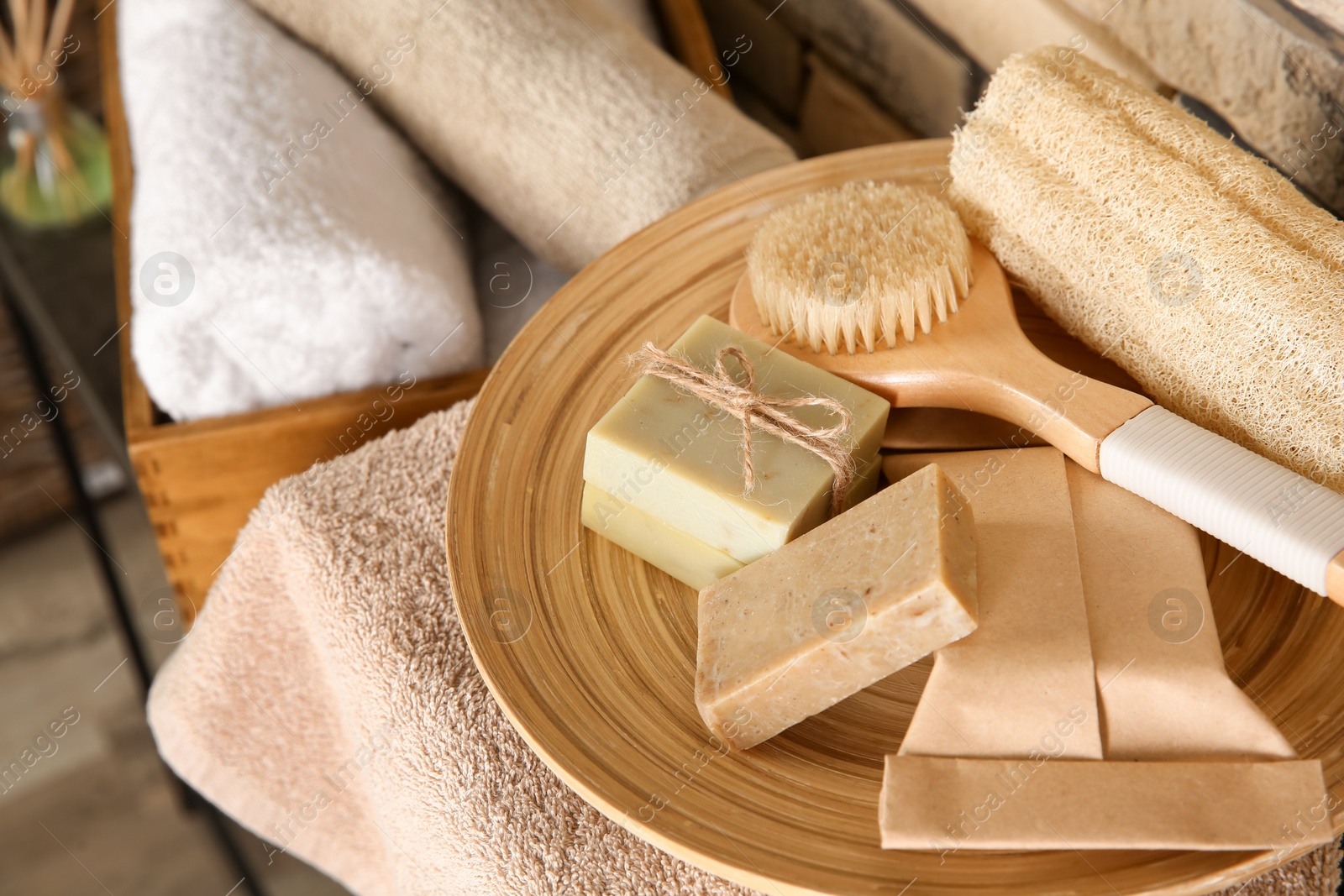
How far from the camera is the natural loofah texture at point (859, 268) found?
50cm

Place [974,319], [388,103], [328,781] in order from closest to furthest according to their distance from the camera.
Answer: [974,319], [328,781], [388,103]

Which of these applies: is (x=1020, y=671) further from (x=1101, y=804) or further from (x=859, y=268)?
(x=859, y=268)

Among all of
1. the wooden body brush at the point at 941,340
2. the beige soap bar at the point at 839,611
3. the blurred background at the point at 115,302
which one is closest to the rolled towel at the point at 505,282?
the blurred background at the point at 115,302

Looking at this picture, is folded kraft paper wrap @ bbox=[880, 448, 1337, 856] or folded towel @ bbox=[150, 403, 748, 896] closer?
folded kraft paper wrap @ bbox=[880, 448, 1337, 856]

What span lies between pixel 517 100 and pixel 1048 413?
1.42ft

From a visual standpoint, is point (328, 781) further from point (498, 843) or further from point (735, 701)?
point (735, 701)

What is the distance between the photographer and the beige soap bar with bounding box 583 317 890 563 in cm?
45

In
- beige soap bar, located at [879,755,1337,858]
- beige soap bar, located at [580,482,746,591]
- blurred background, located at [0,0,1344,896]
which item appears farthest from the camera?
blurred background, located at [0,0,1344,896]

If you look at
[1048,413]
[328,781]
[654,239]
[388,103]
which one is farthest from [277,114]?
[1048,413]

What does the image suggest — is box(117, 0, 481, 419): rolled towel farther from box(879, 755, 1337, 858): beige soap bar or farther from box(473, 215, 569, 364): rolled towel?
box(879, 755, 1337, 858): beige soap bar

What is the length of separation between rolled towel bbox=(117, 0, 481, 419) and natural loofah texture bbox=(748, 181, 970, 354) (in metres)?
0.26

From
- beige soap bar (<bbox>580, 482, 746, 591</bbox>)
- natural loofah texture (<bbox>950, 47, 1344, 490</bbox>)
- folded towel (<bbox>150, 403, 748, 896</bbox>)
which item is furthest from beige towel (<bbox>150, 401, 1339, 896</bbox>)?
natural loofah texture (<bbox>950, 47, 1344, 490</bbox>)

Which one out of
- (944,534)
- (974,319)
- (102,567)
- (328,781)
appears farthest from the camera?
(102,567)

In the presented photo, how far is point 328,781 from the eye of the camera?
2.16 feet
